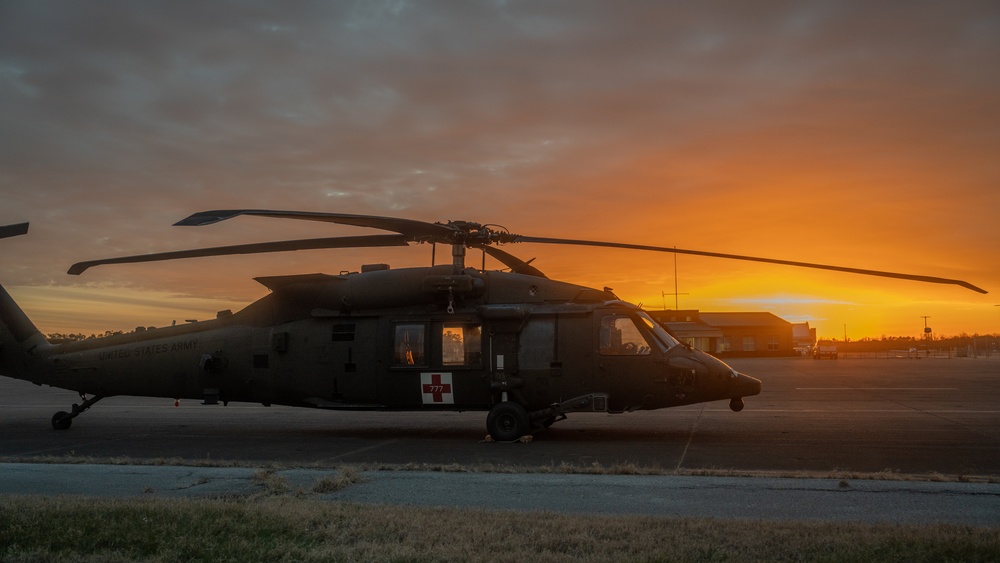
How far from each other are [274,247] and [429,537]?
8485 millimetres

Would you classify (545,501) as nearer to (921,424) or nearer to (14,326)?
(921,424)

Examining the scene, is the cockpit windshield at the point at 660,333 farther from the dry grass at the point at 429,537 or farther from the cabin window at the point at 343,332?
the dry grass at the point at 429,537

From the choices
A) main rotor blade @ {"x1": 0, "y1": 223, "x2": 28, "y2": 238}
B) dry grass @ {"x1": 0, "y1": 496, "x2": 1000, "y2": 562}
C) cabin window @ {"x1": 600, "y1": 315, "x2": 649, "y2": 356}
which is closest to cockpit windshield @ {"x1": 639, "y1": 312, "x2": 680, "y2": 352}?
cabin window @ {"x1": 600, "y1": 315, "x2": 649, "y2": 356}

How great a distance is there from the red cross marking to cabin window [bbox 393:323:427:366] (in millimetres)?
361

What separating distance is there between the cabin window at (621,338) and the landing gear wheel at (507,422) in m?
1.83

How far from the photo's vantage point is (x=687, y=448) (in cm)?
1220

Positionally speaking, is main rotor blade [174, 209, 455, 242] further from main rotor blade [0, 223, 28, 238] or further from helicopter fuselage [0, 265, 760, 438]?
main rotor blade [0, 223, 28, 238]

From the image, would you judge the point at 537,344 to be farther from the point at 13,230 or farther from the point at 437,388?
the point at 13,230

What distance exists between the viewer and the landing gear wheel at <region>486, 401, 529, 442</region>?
13.5 metres

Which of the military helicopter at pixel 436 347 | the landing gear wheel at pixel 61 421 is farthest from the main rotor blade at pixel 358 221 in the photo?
the landing gear wheel at pixel 61 421

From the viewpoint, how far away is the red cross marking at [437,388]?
14086mm

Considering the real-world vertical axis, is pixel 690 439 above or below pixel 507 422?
below

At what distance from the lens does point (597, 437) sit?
14094mm

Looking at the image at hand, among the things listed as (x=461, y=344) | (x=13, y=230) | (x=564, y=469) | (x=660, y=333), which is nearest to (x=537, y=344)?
(x=461, y=344)
